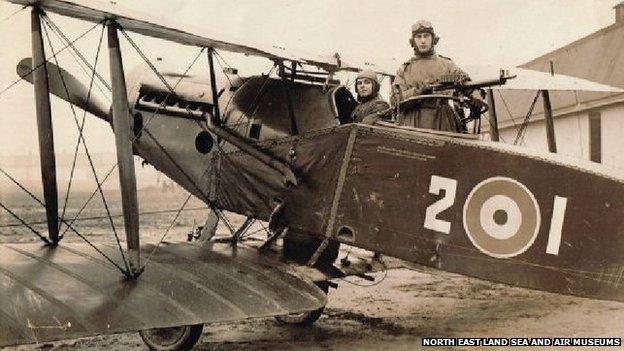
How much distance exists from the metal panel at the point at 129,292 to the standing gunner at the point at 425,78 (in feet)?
5.63

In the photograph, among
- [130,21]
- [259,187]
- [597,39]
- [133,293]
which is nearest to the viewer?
[133,293]

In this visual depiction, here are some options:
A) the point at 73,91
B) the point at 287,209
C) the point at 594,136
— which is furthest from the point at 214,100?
the point at 594,136

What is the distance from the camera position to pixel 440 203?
4.67 m

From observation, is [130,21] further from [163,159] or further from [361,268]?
[361,268]

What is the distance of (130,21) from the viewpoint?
5125mm

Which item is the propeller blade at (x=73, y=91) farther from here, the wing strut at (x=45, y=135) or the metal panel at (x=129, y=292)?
the metal panel at (x=129, y=292)

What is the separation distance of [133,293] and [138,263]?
41 centimetres

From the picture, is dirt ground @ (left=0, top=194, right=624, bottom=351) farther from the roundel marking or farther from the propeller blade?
the propeller blade

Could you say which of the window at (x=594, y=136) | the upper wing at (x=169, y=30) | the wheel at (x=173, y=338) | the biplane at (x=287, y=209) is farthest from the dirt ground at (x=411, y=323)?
the window at (x=594, y=136)

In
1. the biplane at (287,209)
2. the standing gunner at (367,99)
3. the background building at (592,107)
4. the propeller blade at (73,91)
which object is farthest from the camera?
the background building at (592,107)

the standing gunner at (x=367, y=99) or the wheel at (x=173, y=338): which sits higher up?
the standing gunner at (x=367, y=99)

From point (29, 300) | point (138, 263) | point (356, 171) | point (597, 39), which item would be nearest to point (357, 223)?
point (356, 171)

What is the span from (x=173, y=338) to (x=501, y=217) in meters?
2.90

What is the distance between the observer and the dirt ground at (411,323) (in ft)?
18.9
